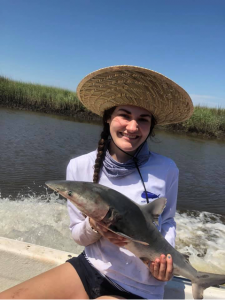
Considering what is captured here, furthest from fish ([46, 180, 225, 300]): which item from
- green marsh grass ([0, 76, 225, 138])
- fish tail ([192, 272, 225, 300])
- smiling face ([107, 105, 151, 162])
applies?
green marsh grass ([0, 76, 225, 138])

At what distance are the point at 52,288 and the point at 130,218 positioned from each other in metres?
0.87

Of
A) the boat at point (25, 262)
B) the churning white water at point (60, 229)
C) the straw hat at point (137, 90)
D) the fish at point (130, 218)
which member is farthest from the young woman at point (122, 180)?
the churning white water at point (60, 229)

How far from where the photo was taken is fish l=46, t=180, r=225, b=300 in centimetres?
149

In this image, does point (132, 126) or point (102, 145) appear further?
point (102, 145)

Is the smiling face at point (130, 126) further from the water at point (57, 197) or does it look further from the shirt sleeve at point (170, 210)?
the water at point (57, 197)

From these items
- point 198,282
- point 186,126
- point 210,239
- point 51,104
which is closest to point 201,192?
point 210,239

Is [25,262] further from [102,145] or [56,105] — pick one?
[56,105]

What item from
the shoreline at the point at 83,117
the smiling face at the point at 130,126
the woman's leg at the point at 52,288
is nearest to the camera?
the woman's leg at the point at 52,288

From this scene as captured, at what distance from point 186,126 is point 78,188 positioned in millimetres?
19252

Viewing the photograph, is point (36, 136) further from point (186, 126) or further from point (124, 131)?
point (186, 126)

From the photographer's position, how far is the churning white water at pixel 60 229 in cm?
412

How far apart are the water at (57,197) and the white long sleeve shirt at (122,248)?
7.55 feet

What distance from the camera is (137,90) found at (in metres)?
2.06

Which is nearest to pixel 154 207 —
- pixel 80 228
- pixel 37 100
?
pixel 80 228
